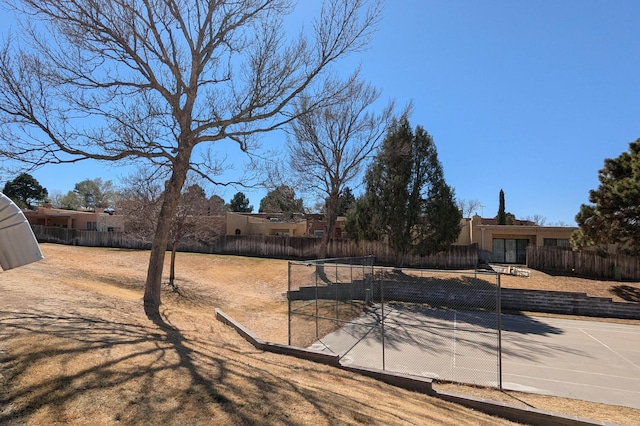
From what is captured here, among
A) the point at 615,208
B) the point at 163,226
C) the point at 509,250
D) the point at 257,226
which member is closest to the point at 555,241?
the point at 509,250

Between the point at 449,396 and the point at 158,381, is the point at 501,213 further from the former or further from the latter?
the point at 158,381

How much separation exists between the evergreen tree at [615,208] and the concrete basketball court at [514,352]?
216 inches

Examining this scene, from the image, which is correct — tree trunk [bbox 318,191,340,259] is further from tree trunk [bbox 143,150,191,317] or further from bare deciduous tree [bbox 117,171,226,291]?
tree trunk [bbox 143,150,191,317]

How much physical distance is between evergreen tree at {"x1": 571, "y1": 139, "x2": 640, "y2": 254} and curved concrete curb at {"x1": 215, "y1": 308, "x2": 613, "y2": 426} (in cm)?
1629

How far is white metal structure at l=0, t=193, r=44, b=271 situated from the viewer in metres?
6.52

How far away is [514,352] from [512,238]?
2184 cm

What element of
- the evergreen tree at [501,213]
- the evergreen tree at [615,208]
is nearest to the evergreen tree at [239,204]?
the evergreen tree at [501,213]

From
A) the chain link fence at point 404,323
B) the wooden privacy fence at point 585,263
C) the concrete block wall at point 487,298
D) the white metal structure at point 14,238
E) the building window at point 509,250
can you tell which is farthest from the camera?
the building window at point 509,250

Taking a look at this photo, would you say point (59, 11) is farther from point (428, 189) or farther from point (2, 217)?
point (428, 189)

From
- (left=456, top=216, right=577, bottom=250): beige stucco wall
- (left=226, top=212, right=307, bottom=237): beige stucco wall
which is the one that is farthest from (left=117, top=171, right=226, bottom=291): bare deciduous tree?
(left=456, top=216, right=577, bottom=250): beige stucco wall

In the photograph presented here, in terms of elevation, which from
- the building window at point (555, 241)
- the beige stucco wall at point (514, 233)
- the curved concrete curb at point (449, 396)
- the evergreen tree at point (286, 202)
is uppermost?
the evergreen tree at point (286, 202)

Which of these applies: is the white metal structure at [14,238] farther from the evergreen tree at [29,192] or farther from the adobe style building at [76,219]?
the evergreen tree at [29,192]

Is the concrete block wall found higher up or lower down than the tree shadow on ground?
lower down

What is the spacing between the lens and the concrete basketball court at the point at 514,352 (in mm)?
8625
